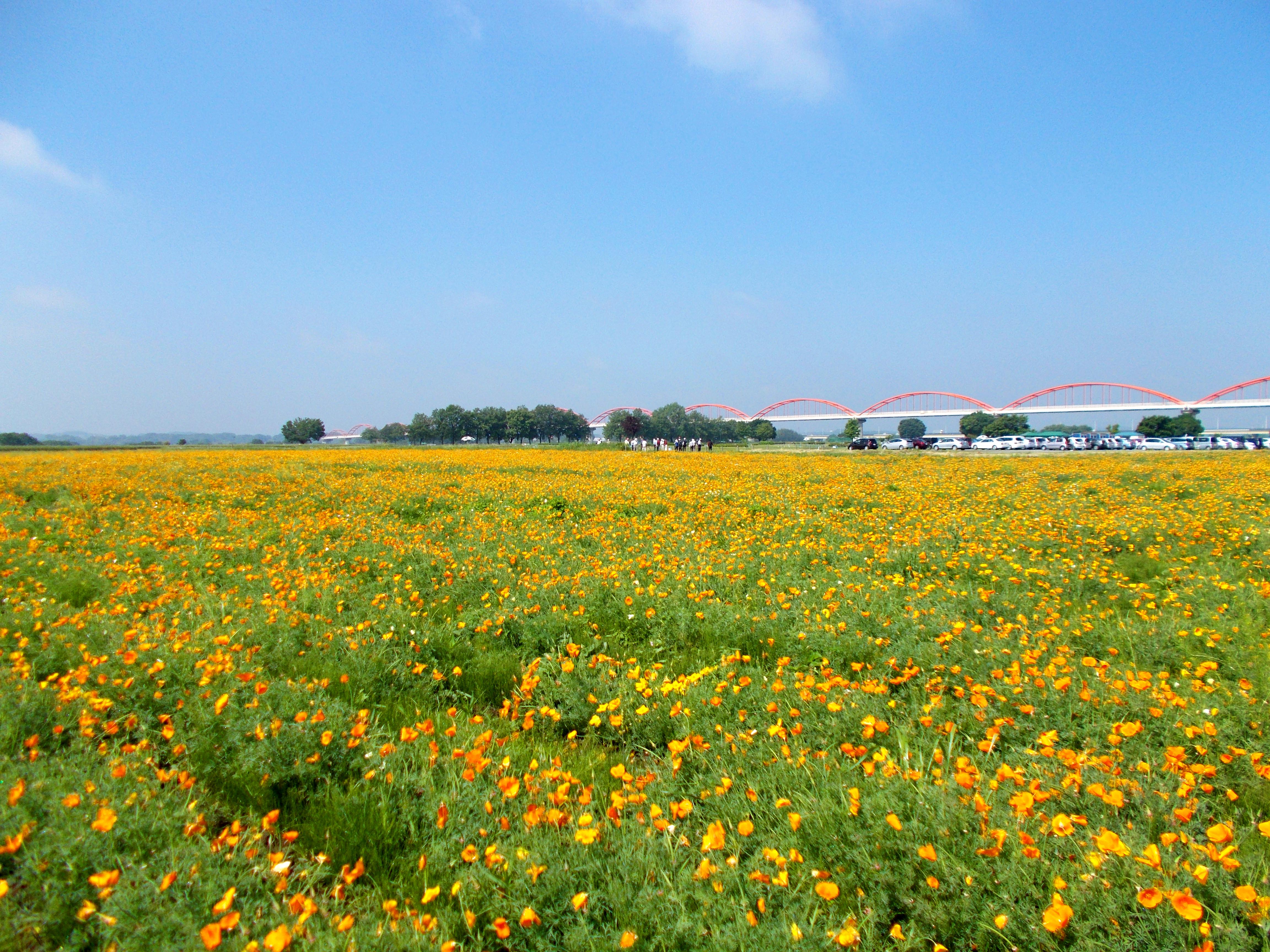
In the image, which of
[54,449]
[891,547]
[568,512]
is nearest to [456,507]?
[568,512]

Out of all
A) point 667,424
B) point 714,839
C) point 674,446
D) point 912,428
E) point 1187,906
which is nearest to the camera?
point 1187,906

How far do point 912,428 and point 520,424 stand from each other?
3874 inches

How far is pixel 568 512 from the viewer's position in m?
10.6

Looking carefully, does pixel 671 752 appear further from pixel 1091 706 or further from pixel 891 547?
pixel 891 547

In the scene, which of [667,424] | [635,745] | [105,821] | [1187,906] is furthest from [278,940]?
[667,424]

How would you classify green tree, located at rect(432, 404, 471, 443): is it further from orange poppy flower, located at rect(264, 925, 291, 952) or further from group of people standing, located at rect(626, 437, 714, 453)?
orange poppy flower, located at rect(264, 925, 291, 952)

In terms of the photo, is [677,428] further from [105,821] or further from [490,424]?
[105,821]

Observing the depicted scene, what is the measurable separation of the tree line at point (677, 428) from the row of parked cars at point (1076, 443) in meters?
25.8

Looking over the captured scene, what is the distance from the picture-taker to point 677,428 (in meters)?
112

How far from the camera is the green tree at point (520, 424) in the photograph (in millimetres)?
111562

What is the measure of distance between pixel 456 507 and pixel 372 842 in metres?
9.23

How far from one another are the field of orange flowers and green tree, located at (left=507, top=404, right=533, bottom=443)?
347ft

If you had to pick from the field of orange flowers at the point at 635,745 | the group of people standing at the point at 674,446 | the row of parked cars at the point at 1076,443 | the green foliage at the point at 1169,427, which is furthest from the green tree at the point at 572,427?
the field of orange flowers at the point at 635,745

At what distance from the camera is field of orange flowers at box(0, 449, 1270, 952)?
213 centimetres
